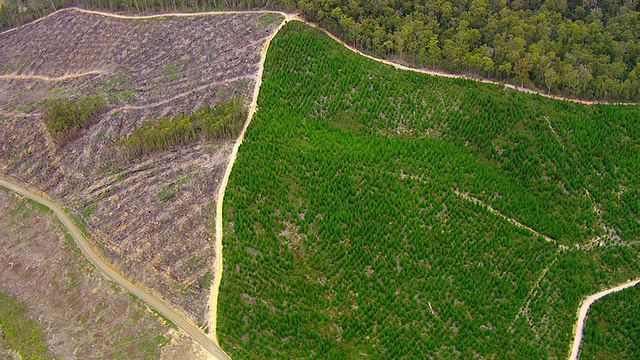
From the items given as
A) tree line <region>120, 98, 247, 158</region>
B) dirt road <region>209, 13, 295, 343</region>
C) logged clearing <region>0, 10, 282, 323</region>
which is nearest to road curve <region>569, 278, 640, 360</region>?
dirt road <region>209, 13, 295, 343</region>

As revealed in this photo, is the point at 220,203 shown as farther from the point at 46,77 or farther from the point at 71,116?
the point at 46,77

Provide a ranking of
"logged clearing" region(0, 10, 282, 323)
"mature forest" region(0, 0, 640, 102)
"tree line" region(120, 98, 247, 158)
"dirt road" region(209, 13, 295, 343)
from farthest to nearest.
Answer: "mature forest" region(0, 0, 640, 102) < "tree line" region(120, 98, 247, 158) < "logged clearing" region(0, 10, 282, 323) < "dirt road" region(209, 13, 295, 343)

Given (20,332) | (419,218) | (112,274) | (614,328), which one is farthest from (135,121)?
(614,328)

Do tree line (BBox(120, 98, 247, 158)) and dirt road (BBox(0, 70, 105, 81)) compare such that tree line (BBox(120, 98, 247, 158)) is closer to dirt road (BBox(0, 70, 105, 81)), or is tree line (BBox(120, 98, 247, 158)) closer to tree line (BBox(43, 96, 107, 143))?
tree line (BBox(43, 96, 107, 143))

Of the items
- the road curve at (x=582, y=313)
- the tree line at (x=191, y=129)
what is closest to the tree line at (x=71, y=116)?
the tree line at (x=191, y=129)

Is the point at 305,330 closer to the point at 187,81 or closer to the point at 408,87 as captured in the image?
the point at 408,87

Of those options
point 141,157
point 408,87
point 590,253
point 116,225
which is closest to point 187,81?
point 141,157

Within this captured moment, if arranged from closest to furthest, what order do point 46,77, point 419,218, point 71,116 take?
→ point 419,218 → point 71,116 → point 46,77
